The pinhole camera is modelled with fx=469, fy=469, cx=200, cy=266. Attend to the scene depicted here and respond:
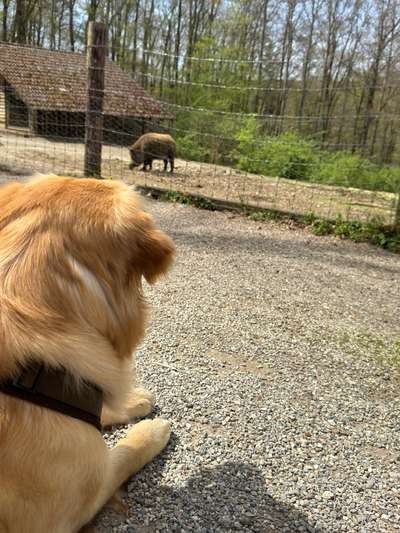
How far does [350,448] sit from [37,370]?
67.3 inches

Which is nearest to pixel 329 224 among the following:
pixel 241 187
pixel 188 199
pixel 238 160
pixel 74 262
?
pixel 188 199

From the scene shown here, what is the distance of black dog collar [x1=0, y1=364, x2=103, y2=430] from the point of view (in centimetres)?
134

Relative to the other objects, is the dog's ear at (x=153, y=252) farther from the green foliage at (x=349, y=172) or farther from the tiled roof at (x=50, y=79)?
the tiled roof at (x=50, y=79)

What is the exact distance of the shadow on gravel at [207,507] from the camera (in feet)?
6.14

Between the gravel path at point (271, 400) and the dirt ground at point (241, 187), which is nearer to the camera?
the gravel path at point (271, 400)

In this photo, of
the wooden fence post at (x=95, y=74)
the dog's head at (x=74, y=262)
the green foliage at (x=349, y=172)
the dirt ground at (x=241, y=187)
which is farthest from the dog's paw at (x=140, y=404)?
the green foliage at (x=349, y=172)

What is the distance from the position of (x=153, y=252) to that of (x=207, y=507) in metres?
1.18

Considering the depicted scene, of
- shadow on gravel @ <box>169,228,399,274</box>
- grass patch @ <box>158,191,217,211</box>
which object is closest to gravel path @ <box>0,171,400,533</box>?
shadow on gravel @ <box>169,228,399,274</box>

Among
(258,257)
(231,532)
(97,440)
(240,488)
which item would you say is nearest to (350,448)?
(240,488)

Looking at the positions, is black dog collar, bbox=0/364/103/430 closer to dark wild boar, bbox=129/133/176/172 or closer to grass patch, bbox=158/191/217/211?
grass patch, bbox=158/191/217/211

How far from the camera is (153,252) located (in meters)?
1.46

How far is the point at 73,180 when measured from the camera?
60.7 inches

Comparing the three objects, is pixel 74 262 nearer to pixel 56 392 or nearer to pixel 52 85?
pixel 56 392

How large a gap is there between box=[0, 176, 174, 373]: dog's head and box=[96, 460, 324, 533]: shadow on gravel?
2.60 ft
